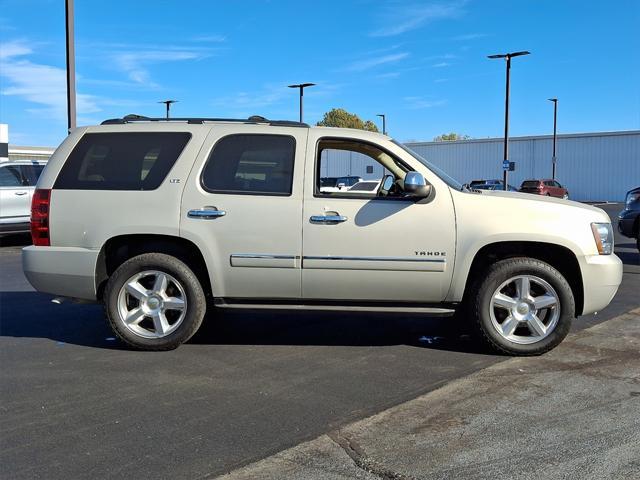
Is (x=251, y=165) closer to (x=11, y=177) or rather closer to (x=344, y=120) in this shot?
(x=11, y=177)

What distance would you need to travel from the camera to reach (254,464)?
131 inches

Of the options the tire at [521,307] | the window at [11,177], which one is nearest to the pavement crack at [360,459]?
the tire at [521,307]

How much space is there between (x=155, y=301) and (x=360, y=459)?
8.86 feet

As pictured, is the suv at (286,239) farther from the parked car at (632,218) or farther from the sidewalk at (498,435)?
the parked car at (632,218)

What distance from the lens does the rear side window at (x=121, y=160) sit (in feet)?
17.9

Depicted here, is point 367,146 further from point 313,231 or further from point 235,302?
point 235,302

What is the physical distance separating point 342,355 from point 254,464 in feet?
7.15

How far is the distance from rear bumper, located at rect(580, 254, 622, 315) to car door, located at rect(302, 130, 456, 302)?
1.14 metres

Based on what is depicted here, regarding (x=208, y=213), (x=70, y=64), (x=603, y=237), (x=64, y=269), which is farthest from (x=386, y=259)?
(x=70, y=64)

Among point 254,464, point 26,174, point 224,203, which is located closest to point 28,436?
point 254,464

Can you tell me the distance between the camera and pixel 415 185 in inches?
200

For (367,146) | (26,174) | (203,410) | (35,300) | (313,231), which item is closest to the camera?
(203,410)

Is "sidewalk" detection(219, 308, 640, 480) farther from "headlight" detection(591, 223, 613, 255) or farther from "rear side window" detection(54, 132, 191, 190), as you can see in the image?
"rear side window" detection(54, 132, 191, 190)

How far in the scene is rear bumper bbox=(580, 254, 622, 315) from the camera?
5.30 m
